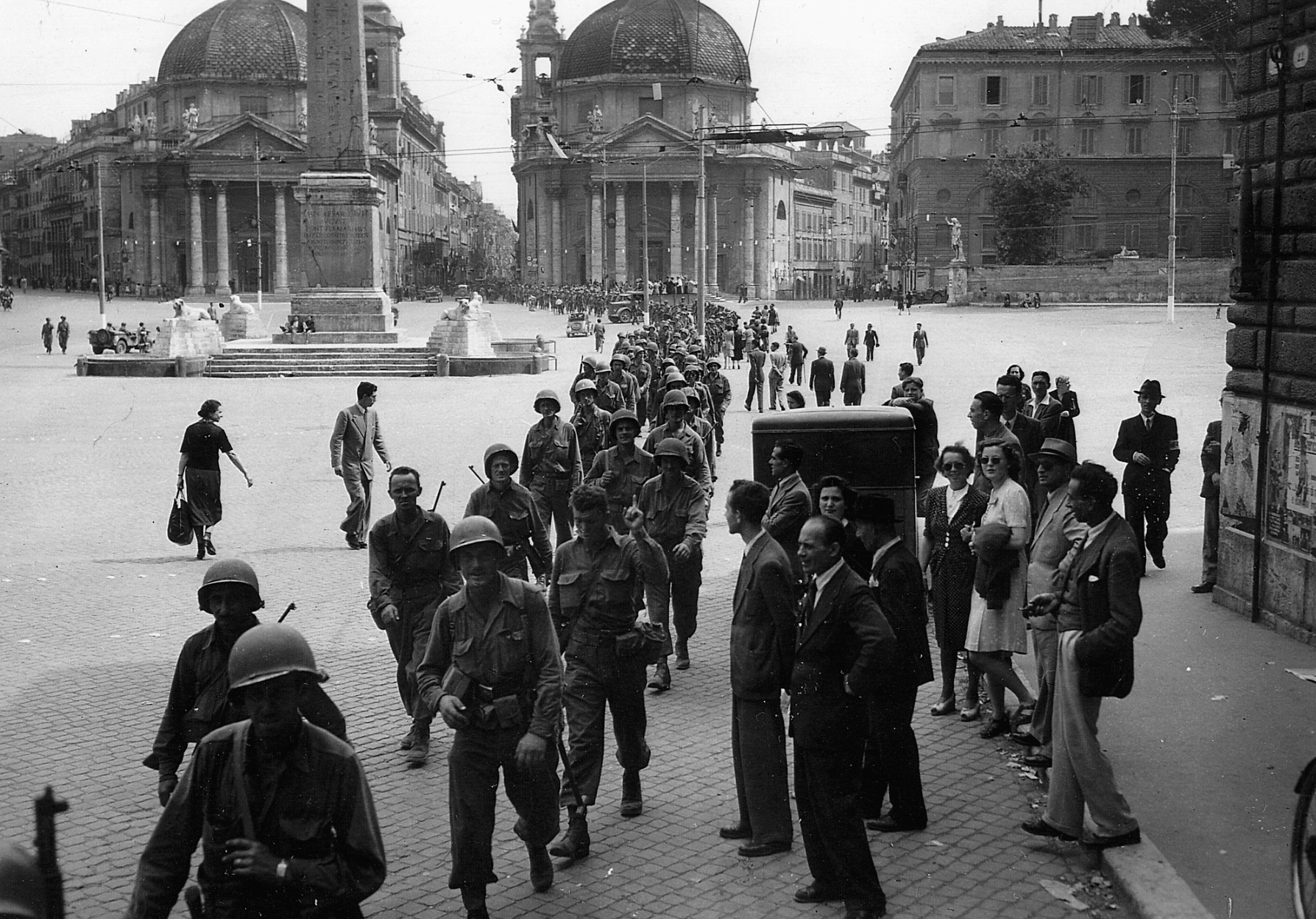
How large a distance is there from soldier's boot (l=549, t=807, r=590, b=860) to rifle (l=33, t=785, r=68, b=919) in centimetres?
319

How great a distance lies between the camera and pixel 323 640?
1029 cm

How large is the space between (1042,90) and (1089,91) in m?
2.73

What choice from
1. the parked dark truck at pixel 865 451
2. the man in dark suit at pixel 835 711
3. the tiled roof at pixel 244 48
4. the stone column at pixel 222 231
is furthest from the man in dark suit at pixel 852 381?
the tiled roof at pixel 244 48

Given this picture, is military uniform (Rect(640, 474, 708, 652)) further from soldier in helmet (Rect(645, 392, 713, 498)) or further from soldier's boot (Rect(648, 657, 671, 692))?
soldier in helmet (Rect(645, 392, 713, 498))

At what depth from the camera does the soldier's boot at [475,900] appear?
5.51m

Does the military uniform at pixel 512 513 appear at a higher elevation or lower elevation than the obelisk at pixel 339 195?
lower

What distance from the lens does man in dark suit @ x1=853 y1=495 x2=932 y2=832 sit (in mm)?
6496

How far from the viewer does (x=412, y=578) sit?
776 centimetres

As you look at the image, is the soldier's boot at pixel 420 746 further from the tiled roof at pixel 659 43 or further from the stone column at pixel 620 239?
the tiled roof at pixel 659 43

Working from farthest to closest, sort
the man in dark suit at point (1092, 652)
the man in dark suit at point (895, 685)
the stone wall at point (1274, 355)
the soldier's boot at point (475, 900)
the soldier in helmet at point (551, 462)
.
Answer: the soldier in helmet at point (551, 462), the stone wall at point (1274, 355), the man in dark suit at point (895, 685), the man in dark suit at point (1092, 652), the soldier's boot at point (475, 900)

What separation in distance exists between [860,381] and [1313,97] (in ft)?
50.4

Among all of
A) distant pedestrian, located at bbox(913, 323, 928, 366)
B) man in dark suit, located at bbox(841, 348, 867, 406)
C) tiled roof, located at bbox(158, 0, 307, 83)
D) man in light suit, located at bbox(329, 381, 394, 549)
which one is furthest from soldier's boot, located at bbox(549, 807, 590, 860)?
tiled roof, located at bbox(158, 0, 307, 83)

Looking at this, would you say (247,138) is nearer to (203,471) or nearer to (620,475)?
(203,471)

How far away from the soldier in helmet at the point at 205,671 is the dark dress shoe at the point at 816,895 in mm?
1977
